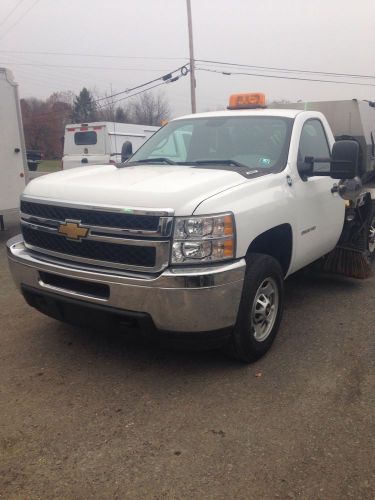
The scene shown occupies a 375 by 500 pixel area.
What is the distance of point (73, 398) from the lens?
329 cm

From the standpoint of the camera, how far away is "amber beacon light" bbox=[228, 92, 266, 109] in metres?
5.42

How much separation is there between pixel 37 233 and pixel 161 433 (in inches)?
70.1

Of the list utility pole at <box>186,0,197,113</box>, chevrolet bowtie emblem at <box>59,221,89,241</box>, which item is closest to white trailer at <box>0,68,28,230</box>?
chevrolet bowtie emblem at <box>59,221,89,241</box>

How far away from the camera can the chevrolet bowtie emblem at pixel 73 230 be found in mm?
3316

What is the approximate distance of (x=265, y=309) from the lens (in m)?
3.79

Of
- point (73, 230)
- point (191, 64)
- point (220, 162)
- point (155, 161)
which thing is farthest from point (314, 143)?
point (191, 64)

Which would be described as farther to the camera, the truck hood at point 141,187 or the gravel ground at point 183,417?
the truck hood at point 141,187

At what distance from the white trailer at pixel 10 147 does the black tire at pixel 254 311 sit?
6.20 metres

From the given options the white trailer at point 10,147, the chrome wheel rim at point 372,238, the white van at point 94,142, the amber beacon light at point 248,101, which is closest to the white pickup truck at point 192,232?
the amber beacon light at point 248,101

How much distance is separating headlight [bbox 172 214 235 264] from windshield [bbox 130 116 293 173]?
3.17 ft

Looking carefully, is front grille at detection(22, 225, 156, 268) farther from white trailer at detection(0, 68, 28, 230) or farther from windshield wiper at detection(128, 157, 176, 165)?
white trailer at detection(0, 68, 28, 230)

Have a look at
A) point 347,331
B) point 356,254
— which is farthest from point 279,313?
point 356,254

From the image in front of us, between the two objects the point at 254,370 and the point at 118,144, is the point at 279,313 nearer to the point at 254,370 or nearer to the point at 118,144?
the point at 254,370

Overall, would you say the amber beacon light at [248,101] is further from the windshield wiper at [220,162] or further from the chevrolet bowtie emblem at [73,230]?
the chevrolet bowtie emblem at [73,230]
